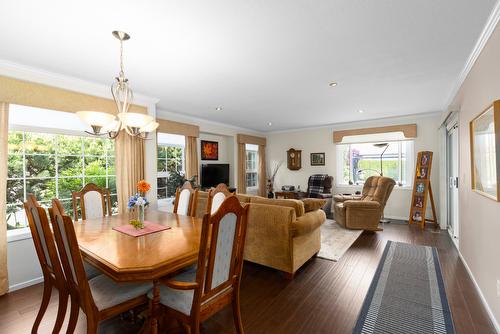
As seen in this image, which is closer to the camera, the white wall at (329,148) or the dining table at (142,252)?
the dining table at (142,252)

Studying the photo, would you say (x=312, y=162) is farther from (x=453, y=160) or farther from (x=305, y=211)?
(x=305, y=211)

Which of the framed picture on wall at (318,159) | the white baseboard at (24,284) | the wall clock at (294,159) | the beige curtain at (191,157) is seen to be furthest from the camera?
the wall clock at (294,159)

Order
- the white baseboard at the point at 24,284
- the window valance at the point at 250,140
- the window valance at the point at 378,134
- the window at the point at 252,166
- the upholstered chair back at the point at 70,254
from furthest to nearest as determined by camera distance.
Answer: the window at the point at 252,166 < the window valance at the point at 250,140 < the window valance at the point at 378,134 < the white baseboard at the point at 24,284 < the upholstered chair back at the point at 70,254

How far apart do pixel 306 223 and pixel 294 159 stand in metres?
4.39

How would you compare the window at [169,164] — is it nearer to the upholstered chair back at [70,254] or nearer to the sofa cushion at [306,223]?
the sofa cushion at [306,223]

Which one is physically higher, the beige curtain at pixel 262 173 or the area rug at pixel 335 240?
the beige curtain at pixel 262 173

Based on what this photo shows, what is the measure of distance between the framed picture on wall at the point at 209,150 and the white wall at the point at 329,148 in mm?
2088

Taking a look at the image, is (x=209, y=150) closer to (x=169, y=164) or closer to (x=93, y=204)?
(x=169, y=164)

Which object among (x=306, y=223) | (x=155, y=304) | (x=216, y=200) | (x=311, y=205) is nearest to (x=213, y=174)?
(x=311, y=205)

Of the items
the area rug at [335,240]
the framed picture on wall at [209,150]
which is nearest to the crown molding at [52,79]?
the framed picture on wall at [209,150]

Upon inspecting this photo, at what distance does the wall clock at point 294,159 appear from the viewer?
692 cm

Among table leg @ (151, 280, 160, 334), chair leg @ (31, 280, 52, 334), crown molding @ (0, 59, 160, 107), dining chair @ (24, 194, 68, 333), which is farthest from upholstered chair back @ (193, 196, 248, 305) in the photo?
crown molding @ (0, 59, 160, 107)

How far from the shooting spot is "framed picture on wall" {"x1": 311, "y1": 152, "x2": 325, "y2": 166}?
6516 millimetres

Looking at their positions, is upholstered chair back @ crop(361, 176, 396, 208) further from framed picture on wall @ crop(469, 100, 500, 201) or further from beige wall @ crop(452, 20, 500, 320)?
framed picture on wall @ crop(469, 100, 500, 201)
